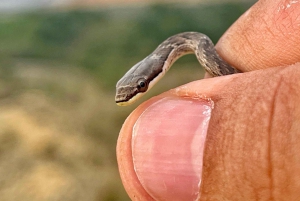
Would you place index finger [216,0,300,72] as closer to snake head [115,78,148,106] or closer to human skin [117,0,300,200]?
human skin [117,0,300,200]

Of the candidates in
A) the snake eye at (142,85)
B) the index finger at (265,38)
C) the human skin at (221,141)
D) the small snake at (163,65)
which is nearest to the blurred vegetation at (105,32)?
the small snake at (163,65)

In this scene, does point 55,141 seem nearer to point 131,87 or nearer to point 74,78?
point 74,78

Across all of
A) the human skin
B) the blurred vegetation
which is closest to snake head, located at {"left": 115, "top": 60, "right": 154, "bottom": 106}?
the human skin

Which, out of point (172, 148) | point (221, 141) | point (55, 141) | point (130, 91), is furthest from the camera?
point (55, 141)

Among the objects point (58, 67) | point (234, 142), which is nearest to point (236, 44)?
point (234, 142)

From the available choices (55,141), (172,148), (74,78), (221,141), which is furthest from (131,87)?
(74,78)

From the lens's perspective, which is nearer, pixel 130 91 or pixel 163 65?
pixel 130 91

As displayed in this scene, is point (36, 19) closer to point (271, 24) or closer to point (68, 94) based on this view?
point (68, 94)
